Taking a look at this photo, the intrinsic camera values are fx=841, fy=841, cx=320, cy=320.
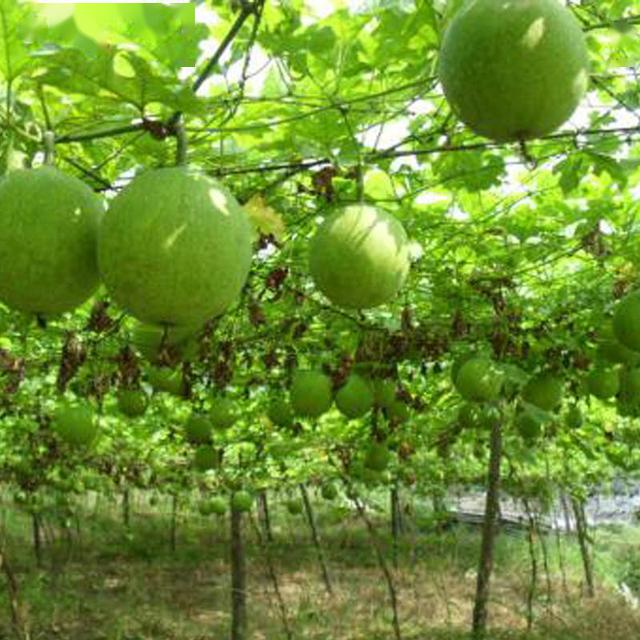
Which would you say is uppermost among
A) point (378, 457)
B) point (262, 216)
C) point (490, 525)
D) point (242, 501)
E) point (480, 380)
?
point (262, 216)

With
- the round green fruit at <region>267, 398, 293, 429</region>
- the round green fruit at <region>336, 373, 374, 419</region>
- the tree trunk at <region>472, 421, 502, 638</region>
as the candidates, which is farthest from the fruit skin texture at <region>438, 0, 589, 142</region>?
the tree trunk at <region>472, 421, 502, 638</region>

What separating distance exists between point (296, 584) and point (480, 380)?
18.6 m

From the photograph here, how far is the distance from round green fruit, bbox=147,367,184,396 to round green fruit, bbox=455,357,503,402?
1773 millimetres

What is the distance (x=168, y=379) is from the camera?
5293mm

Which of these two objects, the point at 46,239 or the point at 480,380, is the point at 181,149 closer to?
the point at 46,239

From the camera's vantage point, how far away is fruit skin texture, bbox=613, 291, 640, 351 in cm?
418

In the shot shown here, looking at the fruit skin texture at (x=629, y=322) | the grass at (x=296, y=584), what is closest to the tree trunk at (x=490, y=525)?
the grass at (x=296, y=584)

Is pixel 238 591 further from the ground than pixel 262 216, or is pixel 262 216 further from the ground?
pixel 262 216

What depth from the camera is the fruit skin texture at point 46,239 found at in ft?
5.58

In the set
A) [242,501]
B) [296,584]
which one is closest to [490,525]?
[242,501]

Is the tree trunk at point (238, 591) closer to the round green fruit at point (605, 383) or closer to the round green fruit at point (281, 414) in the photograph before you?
the round green fruit at point (281, 414)

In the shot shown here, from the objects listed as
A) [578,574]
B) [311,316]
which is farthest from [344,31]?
[578,574]

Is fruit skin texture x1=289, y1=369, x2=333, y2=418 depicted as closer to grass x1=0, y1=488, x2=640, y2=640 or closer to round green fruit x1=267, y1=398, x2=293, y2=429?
round green fruit x1=267, y1=398, x2=293, y2=429

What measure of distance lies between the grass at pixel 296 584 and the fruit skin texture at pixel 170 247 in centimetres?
1433
